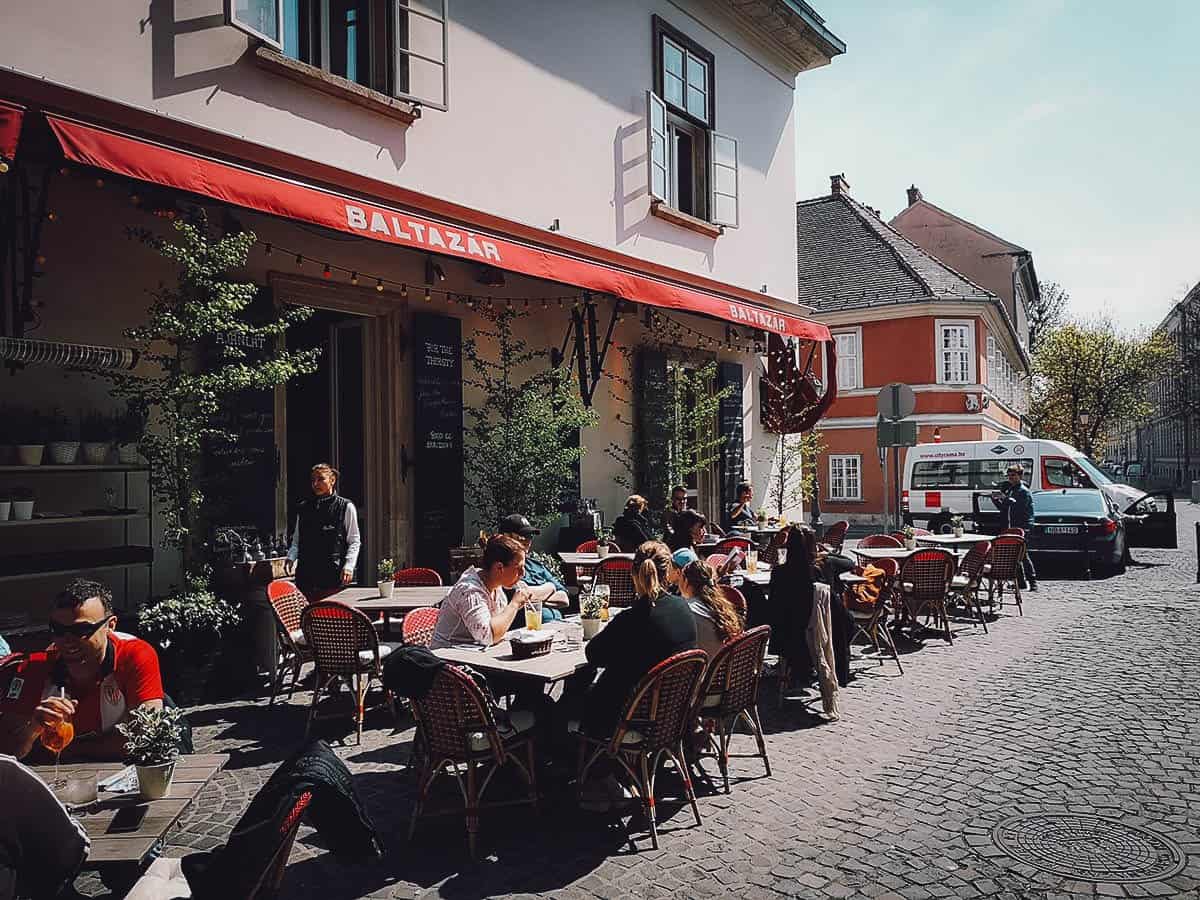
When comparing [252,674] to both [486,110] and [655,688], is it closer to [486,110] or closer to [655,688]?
[655,688]

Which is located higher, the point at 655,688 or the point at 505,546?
the point at 505,546

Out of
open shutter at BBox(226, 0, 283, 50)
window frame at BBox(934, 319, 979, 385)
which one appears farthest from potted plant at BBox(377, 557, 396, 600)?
window frame at BBox(934, 319, 979, 385)

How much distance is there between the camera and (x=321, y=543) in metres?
7.54

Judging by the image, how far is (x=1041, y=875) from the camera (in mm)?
4062

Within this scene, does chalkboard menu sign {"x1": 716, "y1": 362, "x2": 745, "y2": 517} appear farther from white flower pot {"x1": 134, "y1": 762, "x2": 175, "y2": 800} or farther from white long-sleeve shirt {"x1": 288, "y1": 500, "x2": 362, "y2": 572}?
white flower pot {"x1": 134, "y1": 762, "x2": 175, "y2": 800}

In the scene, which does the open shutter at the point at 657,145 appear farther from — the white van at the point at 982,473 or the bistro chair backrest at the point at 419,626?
the white van at the point at 982,473

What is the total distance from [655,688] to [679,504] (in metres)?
7.52

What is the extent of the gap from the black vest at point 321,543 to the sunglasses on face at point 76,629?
389 centimetres

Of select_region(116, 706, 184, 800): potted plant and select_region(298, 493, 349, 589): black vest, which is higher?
select_region(298, 493, 349, 589): black vest

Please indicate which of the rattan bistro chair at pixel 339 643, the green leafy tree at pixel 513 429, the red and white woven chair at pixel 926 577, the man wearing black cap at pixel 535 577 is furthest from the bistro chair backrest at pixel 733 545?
the rattan bistro chair at pixel 339 643

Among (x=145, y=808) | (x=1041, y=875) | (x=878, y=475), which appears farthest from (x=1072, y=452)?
(x=145, y=808)

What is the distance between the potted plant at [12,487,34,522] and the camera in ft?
20.6

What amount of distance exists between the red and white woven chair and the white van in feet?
31.4

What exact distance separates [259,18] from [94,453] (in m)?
4.07
